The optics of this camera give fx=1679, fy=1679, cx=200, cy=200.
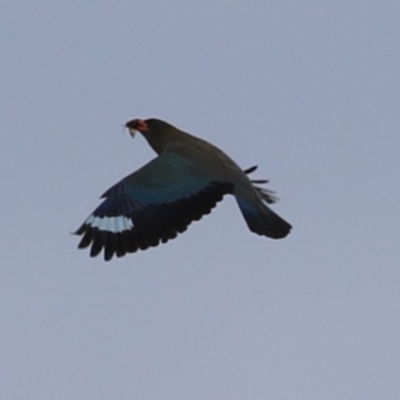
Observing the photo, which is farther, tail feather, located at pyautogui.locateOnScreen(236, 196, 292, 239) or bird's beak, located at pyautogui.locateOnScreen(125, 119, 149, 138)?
bird's beak, located at pyautogui.locateOnScreen(125, 119, 149, 138)

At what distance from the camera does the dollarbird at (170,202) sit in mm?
14984

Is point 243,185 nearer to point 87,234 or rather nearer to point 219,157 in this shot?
point 219,157

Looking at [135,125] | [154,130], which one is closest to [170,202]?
[154,130]

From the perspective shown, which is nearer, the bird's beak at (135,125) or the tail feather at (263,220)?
the tail feather at (263,220)

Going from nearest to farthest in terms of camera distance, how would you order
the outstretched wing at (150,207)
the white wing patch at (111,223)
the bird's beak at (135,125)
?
the outstretched wing at (150,207), the white wing patch at (111,223), the bird's beak at (135,125)

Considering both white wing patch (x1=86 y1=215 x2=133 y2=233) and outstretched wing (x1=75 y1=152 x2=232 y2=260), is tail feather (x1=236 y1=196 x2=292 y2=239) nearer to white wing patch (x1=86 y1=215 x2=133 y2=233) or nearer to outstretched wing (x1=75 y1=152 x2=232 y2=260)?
outstretched wing (x1=75 y1=152 x2=232 y2=260)

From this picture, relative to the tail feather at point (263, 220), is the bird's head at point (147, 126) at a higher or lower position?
higher

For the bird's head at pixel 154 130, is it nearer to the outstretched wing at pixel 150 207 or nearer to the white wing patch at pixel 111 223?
the outstretched wing at pixel 150 207

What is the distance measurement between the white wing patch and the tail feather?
105cm

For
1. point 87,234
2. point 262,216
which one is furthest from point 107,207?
point 262,216

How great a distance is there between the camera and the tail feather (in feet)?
49.2

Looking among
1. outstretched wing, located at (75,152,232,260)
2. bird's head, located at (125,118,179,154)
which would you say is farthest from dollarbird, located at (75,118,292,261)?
bird's head, located at (125,118,179,154)

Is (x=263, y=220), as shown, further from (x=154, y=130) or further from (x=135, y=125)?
(x=135, y=125)

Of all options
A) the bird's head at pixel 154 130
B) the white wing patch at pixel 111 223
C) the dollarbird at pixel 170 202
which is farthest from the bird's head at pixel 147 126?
the white wing patch at pixel 111 223
